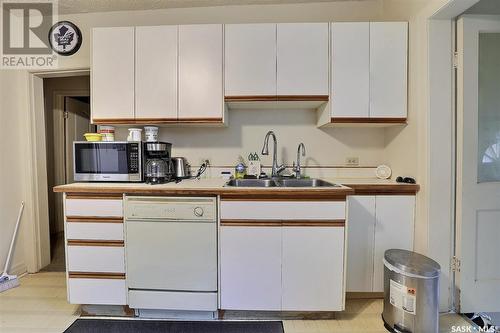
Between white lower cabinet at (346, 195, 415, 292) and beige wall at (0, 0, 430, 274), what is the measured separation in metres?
0.55

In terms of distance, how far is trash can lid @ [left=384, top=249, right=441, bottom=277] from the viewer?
148 cm

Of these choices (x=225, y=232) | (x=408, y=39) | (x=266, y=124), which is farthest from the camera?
(x=266, y=124)

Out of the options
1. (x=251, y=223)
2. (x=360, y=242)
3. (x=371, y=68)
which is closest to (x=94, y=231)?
(x=251, y=223)

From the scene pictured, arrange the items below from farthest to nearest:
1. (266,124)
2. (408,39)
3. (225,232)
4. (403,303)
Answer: (266,124) < (408,39) < (225,232) < (403,303)

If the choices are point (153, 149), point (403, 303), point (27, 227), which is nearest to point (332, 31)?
point (153, 149)

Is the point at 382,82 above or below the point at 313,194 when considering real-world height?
above

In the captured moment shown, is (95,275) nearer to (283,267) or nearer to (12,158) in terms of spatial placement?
(283,267)

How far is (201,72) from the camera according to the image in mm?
1986

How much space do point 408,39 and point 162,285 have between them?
2.59m

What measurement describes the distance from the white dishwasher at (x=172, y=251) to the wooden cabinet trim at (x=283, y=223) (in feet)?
0.42

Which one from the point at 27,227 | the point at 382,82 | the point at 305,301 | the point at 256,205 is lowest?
the point at 305,301

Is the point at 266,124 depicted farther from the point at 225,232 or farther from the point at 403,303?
the point at 403,303

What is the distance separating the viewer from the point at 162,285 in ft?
5.46

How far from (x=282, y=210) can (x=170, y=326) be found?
3.59 ft
